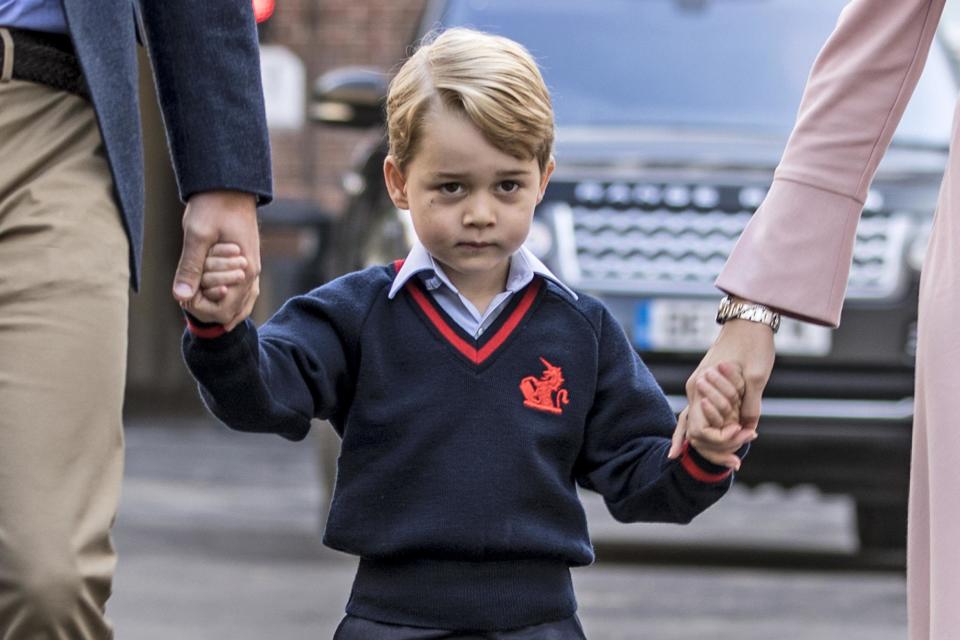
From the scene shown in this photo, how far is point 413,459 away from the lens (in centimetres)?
304

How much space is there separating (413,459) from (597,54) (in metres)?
5.24

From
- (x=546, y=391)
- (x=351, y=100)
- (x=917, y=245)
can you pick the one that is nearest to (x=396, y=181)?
(x=546, y=391)

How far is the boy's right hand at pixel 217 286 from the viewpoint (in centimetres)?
Result: 285

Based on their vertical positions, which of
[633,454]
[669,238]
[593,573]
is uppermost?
[633,454]

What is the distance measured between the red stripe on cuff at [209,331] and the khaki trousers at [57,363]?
0.10m

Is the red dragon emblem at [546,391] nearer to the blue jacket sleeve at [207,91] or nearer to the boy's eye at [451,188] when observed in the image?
the boy's eye at [451,188]

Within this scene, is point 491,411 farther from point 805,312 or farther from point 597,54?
point 597,54

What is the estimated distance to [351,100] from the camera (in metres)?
8.14

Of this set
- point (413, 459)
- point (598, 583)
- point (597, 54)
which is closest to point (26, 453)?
point (413, 459)

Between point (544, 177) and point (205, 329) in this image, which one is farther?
point (544, 177)

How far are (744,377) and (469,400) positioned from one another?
37 cm

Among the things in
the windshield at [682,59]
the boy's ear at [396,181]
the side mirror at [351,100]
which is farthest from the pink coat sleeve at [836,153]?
the side mirror at [351,100]

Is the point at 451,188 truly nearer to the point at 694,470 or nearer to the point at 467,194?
the point at 467,194

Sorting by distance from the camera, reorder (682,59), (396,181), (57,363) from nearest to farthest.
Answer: (57,363) → (396,181) → (682,59)
